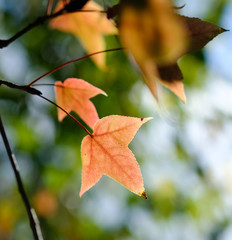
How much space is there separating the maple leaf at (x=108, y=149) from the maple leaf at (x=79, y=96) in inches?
4.1

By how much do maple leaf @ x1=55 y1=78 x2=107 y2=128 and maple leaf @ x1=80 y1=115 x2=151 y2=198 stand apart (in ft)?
0.34

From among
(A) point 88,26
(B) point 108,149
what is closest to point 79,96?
(B) point 108,149

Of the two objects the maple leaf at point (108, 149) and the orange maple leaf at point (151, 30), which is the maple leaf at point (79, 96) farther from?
the orange maple leaf at point (151, 30)

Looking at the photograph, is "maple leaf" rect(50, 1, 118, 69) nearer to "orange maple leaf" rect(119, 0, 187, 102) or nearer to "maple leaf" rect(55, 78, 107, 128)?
"maple leaf" rect(55, 78, 107, 128)

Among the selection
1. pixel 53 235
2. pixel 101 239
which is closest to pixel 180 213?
pixel 101 239

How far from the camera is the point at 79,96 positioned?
69 cm

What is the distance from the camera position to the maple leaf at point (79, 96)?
2.19ft

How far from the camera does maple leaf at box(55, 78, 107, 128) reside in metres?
0.67

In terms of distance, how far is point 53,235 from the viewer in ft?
8.70

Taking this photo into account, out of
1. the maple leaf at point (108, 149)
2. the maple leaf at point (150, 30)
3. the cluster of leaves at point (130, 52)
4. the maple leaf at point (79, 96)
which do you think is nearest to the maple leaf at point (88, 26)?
the cluster of leaves at point (130, 52)

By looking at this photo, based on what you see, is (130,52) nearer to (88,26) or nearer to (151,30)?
(151,30)

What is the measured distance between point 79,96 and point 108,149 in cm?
17

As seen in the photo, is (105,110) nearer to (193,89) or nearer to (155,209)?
(193,89)

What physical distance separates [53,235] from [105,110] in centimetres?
124
